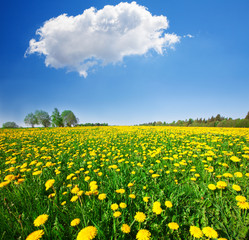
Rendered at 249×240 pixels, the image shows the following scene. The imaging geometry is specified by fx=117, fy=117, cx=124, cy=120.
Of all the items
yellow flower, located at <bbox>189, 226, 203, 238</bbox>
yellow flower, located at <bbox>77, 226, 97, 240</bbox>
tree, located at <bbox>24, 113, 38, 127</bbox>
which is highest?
tree, located at <bbox>24, 113, 38, 127</bbox>

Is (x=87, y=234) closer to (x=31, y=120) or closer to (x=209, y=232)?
(x=209, y=232)

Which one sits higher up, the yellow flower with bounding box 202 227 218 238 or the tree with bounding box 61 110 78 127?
the tree with bounding box 61 110 78 127

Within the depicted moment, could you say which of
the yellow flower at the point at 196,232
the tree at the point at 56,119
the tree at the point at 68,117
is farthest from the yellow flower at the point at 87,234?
the tree at the point at 68,117

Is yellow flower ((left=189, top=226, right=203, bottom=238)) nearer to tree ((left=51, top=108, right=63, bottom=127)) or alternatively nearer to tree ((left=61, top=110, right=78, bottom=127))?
tree ((left=51, top=108, right=63, bottom=127))

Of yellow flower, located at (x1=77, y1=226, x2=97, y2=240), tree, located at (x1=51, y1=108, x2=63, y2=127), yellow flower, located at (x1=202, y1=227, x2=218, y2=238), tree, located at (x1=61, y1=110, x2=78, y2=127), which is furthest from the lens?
tree, located at (x1=61, y1=110, x2=78, y2=127)

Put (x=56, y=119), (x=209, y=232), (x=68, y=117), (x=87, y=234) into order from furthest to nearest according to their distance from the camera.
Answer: (x=68, y=117) → (x=56, y=119) → (x=209, y=232) → (x=87, y=234)

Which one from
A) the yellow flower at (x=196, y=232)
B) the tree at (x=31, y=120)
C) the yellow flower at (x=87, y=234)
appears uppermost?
the tree at (x=31, y=120)

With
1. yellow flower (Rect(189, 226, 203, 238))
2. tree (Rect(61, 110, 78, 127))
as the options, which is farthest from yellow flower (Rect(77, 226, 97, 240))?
tree (Rect(61, 110, 78, 127))

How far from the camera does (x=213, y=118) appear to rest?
40.5 meters

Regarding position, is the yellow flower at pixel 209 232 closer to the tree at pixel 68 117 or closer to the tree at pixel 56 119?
the tree at pixel 56 119

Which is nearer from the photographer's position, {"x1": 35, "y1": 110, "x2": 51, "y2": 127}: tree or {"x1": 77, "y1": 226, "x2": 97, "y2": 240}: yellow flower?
{"x1": 77, "y1": 226, "x2": 97, "y2": 240}: yellow flower

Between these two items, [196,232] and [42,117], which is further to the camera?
[42,117]

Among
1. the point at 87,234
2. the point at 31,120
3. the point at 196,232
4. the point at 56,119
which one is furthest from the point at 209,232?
the point at 31,120

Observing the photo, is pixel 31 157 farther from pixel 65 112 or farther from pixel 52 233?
pixel 65 112
